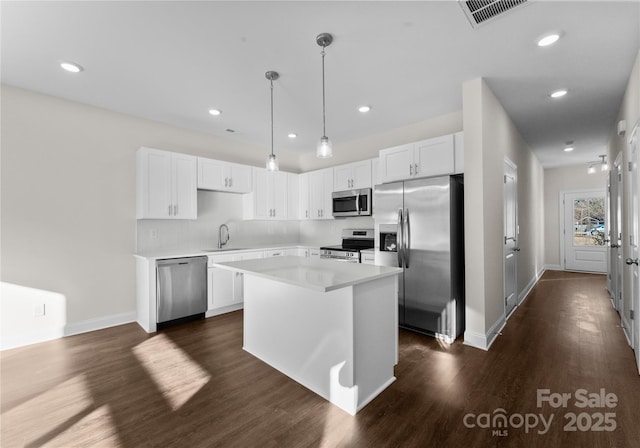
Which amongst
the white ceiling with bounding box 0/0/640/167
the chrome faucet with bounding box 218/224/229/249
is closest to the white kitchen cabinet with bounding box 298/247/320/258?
the chrome faucet with bounding box 218/224/229/249

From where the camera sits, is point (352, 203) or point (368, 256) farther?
point (352, 203)

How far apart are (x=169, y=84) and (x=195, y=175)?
1.42 m

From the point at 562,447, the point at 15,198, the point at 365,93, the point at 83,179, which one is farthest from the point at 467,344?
the point at 15,198

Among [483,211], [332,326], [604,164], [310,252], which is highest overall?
[604,164]

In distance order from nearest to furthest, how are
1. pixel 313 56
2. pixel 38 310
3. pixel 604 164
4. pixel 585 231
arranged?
1. pixel 313 56
2. pixel 38 310
3. pixel 604 164
4. pixel 585 231

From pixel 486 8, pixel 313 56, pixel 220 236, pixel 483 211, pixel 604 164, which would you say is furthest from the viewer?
pixel 604 164

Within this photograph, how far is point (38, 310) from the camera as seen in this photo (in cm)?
326

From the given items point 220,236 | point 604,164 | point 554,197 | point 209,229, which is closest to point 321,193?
point 220,236

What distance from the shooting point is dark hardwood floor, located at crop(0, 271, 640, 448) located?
1811mm

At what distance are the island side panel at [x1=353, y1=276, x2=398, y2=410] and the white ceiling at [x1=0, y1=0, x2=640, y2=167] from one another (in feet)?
6.49

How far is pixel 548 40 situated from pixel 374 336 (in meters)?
2.75

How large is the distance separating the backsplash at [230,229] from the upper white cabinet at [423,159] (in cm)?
124

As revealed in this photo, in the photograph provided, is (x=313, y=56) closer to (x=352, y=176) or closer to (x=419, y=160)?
(x=419, y=160)

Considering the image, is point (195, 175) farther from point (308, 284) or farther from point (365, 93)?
point (308, 284)
